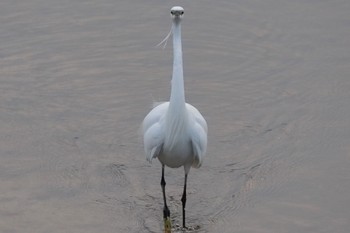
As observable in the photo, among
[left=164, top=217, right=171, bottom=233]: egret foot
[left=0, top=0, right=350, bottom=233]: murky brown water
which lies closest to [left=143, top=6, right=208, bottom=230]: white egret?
[left=164, top=217, right=171, bottom=233]: egret foot

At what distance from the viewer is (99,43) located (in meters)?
10.2

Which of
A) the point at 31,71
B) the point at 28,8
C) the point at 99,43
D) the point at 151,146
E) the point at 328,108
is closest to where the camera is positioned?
the point at 151,146

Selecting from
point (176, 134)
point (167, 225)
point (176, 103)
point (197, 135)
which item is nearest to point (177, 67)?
point (176, 103)

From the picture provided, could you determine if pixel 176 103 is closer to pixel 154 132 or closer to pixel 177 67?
pixel 177 67

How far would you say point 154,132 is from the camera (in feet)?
22.2

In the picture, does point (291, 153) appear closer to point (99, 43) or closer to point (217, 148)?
point (217, 148)

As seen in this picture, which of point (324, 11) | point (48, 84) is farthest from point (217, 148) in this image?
point (324, 11)

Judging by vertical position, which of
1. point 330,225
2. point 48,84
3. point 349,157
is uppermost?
point 48,84

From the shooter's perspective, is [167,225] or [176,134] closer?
[176,134]

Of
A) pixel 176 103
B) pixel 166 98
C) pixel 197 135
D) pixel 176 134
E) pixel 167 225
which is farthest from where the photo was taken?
pixel 166 98

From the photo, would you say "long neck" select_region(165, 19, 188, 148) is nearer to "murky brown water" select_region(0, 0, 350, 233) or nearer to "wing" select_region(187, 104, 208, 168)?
"wing" select_region(187, 104, 208, 168)

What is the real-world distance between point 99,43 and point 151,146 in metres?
3.63

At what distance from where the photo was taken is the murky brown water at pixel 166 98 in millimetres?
7176

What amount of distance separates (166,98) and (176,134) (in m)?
2.57
